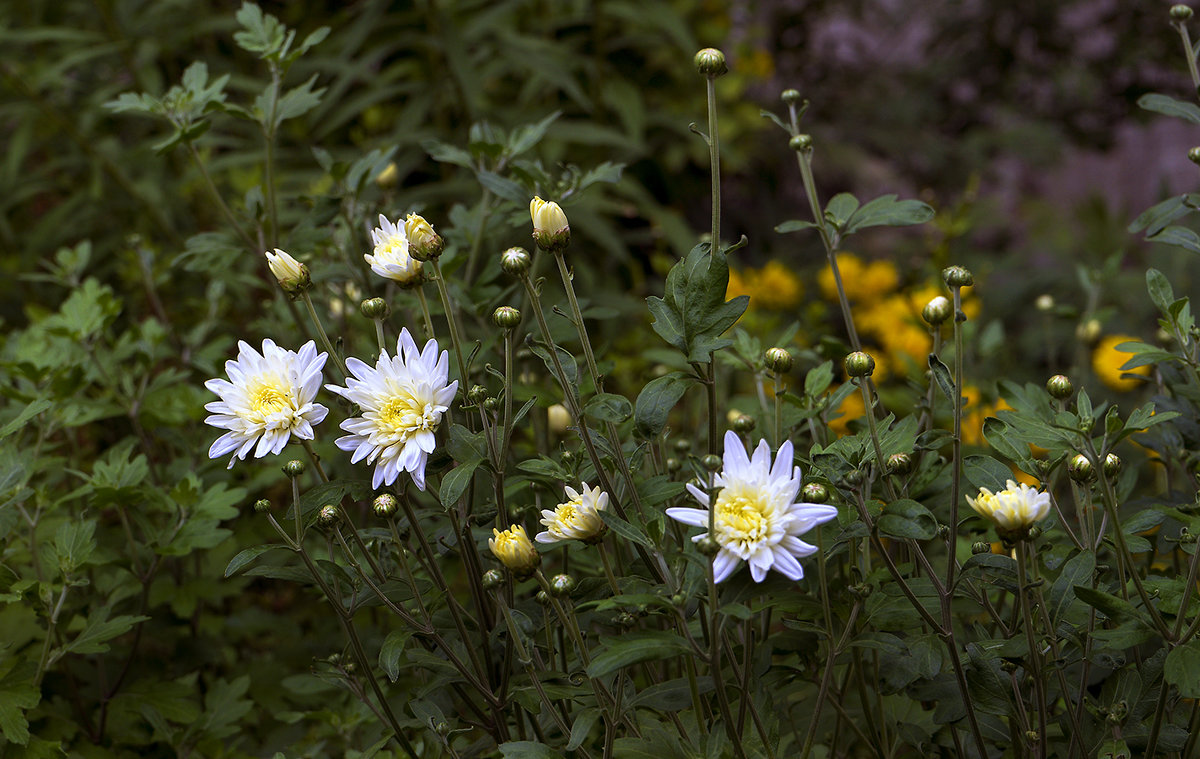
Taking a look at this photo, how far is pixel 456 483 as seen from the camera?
718 millimetres

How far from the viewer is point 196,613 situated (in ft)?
4.19

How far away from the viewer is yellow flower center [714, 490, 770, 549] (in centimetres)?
64

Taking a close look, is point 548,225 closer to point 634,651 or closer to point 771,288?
point 634,651

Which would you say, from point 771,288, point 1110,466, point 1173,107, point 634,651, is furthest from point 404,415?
point 771,288

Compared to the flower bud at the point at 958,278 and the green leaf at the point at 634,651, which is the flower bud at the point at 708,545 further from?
the flower bud at the point at 958,278

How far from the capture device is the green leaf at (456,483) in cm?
71

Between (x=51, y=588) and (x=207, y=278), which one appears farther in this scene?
(x=207, y=278)

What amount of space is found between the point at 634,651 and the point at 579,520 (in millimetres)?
108

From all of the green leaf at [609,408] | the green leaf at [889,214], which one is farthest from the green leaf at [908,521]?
the green leaf at [889,214]

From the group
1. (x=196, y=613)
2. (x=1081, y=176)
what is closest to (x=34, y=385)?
(x=196, y=613)

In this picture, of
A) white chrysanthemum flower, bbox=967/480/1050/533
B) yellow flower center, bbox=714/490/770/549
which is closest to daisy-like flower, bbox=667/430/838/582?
yellow flower center, bbox=714/490/770/549

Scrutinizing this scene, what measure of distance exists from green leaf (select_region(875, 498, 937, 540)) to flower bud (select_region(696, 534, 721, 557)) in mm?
150

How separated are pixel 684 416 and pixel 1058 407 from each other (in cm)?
103

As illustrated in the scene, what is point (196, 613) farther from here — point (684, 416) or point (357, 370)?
point (684, 416)
